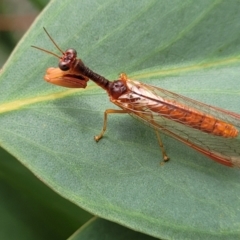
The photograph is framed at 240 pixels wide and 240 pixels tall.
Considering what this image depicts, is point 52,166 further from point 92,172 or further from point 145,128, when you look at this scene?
point 145,128

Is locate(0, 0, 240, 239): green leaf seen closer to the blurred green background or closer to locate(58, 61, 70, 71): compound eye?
locate(58, 61, 70, 71): compound eye

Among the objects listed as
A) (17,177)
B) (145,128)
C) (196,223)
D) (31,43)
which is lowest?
(196,223)

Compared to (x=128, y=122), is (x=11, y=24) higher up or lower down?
higher up

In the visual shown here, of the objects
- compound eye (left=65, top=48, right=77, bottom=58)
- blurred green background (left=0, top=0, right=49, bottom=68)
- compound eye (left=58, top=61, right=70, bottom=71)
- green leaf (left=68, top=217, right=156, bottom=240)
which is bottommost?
green leaf (left=68, top=217, right=156, bottom=240)

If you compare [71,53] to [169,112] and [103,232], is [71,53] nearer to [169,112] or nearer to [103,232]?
[169,112]

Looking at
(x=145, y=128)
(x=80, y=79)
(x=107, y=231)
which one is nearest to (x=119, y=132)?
(x=145, y=128)

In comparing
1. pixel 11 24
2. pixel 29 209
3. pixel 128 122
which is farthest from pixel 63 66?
pixel 11 24

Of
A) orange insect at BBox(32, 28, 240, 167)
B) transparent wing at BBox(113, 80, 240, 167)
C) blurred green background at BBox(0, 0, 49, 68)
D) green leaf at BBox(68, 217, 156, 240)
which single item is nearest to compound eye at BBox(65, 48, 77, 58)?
orange insect at BBox(32, 28, 240, 167)
